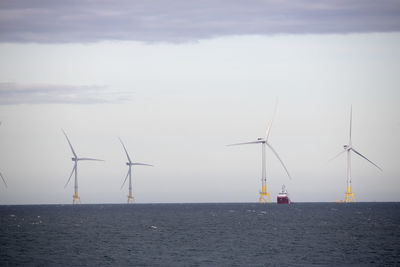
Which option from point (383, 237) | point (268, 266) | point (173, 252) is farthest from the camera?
point (383, 237)

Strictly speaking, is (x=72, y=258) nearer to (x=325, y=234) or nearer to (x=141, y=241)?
(x=141, y=241)

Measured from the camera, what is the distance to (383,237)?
121688 millimetres

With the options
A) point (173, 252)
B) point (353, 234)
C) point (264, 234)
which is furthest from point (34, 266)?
point (353, 234)

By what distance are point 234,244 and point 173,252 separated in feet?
52.0

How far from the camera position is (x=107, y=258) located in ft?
296

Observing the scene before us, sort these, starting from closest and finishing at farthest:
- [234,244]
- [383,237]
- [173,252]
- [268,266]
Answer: [268,266] → [173,252] → [234,244] → [383,237]

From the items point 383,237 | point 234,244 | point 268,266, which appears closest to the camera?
point 268,266

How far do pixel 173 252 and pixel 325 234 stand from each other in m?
44.8

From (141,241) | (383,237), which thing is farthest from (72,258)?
(383,237)

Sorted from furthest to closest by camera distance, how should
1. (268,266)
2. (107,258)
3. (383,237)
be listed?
(383,237)
(107,258)
(268,266)

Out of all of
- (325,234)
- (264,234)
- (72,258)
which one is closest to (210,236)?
(264,234)

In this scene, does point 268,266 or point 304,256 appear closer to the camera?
point 268,266

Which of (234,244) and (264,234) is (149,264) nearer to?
(234,244)

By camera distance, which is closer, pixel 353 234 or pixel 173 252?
pixel 173 252
